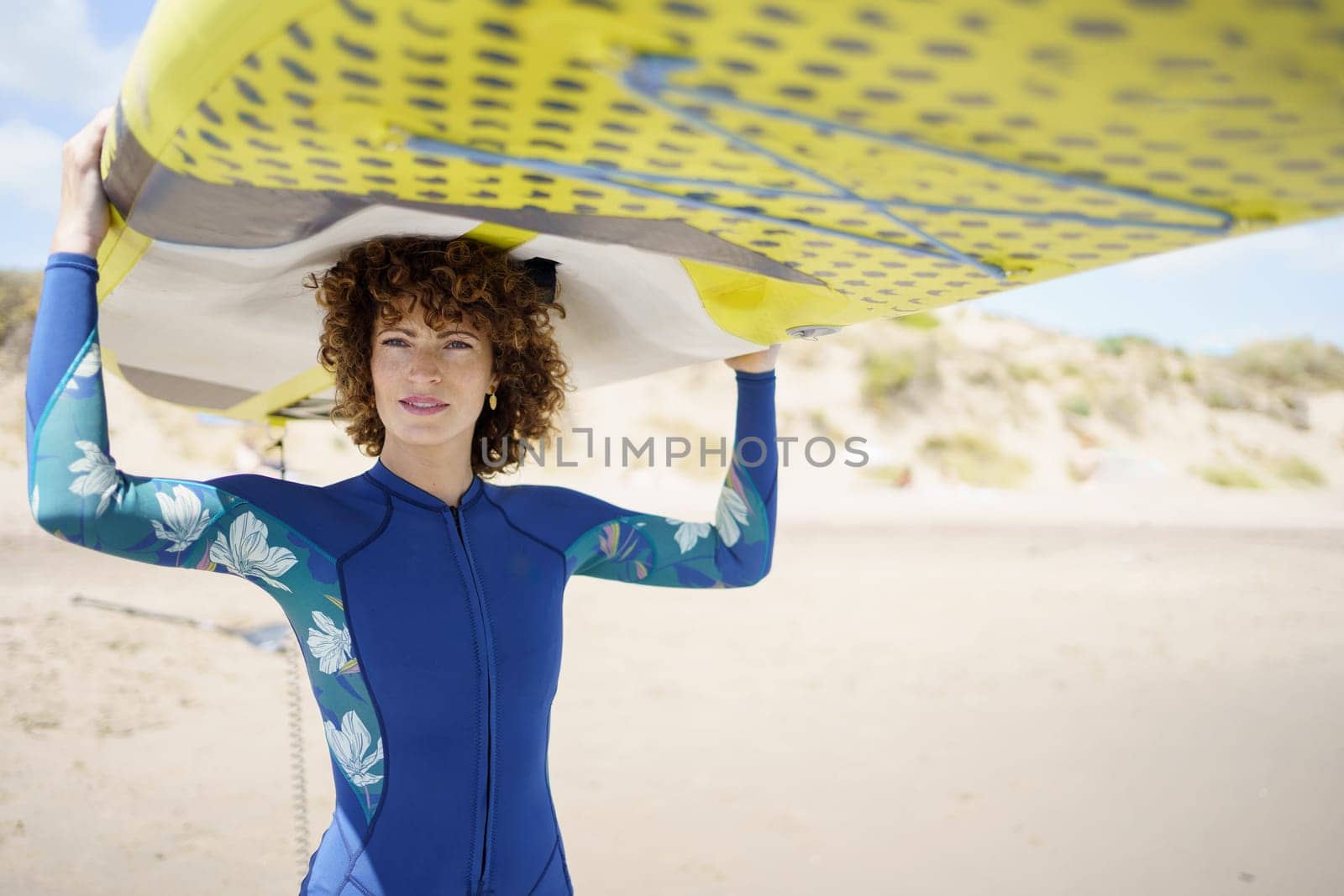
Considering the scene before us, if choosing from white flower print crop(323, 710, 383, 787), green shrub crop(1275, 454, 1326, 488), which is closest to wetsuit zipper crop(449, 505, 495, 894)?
white flower print crop(323, 710, 383, 787)

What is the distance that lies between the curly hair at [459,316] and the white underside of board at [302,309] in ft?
0.18

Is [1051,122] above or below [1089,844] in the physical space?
above

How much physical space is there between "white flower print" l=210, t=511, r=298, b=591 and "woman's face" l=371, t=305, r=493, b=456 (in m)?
0.30

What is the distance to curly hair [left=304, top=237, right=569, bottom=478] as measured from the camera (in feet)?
5.45

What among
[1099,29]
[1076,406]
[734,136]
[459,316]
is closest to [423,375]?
[459,316]

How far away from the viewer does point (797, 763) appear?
5375mm

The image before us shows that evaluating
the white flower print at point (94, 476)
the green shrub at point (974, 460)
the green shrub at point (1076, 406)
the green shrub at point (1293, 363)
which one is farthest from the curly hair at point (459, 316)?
the green shrub at point (1293, 363)

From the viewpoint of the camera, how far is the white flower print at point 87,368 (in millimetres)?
1305

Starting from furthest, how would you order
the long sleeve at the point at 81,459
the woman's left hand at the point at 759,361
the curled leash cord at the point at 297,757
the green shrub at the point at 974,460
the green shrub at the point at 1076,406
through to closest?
the green shrub at the point at 1076,406, the green shrub at the point at 974,460, the curled leash cord at the point at 297,757, the woman's left hand at the point at 759,361, the long sleeve at the point at 81,459

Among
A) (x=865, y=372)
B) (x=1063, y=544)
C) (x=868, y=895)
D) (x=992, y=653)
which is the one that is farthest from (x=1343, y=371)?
(x=868, y=895)

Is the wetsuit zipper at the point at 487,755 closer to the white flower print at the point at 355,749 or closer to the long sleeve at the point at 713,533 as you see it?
the white flower print at the point at 355,749

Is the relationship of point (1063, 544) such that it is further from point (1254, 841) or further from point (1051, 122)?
point (1051, 122)

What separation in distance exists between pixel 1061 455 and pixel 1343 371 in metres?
16.0

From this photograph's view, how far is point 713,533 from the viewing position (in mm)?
2020
